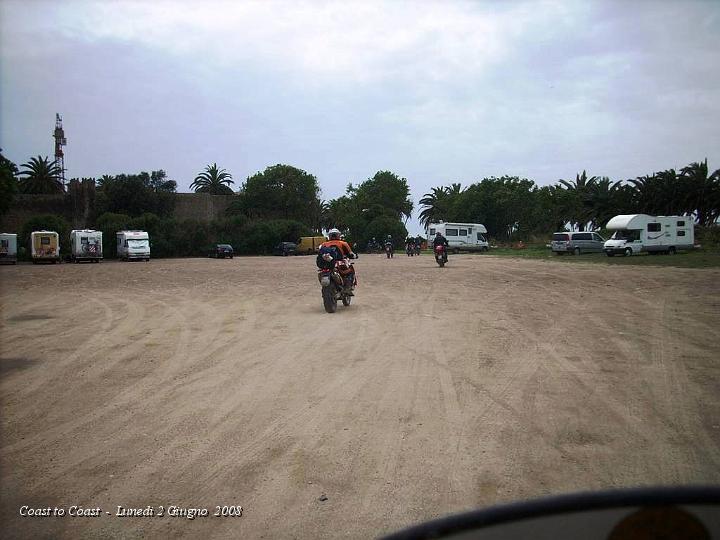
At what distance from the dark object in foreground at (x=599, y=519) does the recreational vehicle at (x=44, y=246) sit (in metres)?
48.9

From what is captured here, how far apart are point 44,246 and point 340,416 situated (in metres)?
45.4

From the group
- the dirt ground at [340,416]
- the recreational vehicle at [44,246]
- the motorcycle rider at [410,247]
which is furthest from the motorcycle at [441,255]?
the recreational vehicle at [44,246]

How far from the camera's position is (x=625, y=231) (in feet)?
125

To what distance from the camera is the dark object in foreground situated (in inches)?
52.8

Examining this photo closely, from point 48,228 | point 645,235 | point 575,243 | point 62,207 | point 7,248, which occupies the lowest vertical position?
point 7,248

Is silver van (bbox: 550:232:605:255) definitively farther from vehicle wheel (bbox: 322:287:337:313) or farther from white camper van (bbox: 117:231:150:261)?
vehicle wheel (bbox: 322:287:337:313)

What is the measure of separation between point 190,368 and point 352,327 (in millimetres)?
3645

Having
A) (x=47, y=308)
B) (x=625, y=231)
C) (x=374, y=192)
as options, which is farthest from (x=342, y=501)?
(x=374, y=192)

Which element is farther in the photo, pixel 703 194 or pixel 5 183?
pixel 703 194

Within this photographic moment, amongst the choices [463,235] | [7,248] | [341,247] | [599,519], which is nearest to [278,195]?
[463,235]

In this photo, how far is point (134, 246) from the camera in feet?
157

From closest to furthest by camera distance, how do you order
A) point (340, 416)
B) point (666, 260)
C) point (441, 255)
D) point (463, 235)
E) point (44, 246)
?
point (340, 416)
point (441, 255)
point (666, 260)
point (44, 246)
point (463, 235)

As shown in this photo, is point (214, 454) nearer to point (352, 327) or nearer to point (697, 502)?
point (697, 502)

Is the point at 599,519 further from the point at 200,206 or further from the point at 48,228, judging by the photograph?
the point at 200,206
